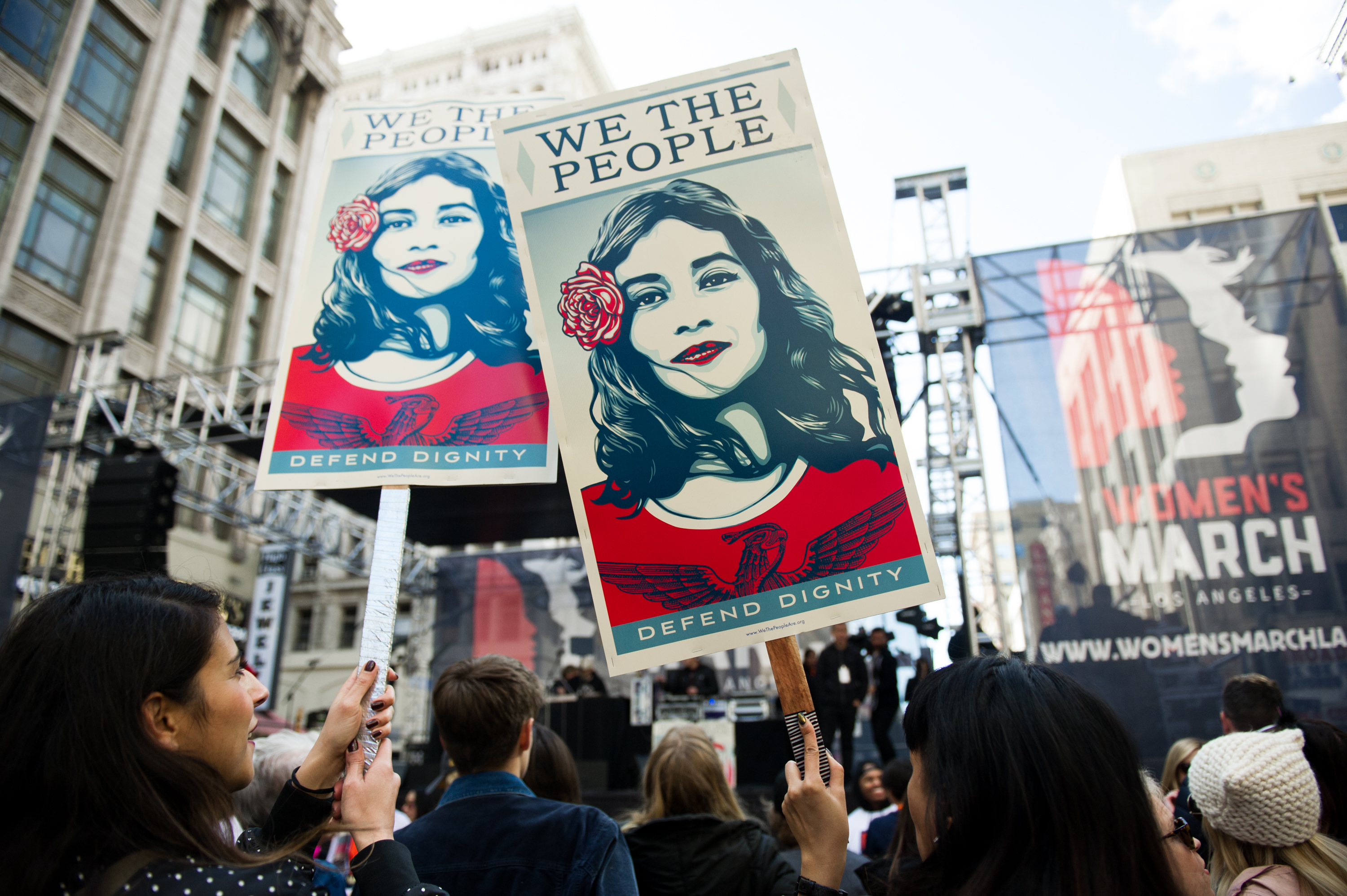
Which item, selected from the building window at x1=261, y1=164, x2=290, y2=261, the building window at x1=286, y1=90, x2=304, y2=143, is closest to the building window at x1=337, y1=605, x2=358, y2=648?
the building window at x1=261, y1=164, x2=290, y2=261

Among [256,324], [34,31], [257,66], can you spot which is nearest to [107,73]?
[34,31]

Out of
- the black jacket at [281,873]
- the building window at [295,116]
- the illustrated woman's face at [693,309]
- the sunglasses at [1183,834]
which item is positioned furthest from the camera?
the building window at [295,116]

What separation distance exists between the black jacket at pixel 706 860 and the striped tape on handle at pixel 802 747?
99 cm

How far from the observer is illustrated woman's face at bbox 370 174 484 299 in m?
2.52

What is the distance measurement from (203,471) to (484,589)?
6548 mm

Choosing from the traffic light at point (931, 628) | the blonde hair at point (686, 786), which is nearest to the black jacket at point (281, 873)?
the blonde hair at point (686, 786)

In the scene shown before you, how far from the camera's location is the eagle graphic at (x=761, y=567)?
184 cm

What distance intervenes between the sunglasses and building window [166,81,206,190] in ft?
67.8

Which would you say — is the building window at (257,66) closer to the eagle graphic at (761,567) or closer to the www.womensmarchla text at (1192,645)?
the www.womensmarchla text at (1192,645)

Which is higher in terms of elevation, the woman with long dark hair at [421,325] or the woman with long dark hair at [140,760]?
the woman with long dark hair at [421,325]

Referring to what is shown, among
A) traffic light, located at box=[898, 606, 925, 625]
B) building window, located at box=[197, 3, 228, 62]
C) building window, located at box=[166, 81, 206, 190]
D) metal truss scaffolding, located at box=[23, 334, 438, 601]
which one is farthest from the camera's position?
building window, located at box=[197, 3, 228, 62]

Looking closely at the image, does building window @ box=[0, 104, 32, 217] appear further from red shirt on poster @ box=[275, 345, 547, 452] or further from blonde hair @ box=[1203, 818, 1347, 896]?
blonde hair @ box=[1203, 818, 1347, 896]

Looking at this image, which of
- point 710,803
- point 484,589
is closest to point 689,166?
point 710,803

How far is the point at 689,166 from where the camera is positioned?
2135 mm
